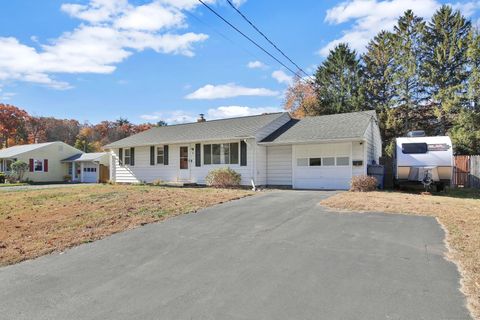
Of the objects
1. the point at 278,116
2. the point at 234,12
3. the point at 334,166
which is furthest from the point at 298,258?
the point at 278,116

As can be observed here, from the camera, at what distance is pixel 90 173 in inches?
1421

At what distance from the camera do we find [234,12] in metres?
9.73

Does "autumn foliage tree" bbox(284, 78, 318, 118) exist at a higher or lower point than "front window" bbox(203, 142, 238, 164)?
higher

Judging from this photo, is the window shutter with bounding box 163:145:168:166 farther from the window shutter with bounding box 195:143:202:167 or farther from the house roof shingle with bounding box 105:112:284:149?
the window shutter with bounding box 195:143:202:167

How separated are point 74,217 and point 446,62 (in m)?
33.0

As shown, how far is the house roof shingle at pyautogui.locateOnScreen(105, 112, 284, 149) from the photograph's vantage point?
18.3 meters

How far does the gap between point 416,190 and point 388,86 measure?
849 inches

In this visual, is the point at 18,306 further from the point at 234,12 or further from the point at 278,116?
the point at 278,116

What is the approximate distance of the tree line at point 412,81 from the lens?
27.8 m

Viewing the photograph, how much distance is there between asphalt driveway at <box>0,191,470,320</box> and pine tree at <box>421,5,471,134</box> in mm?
25802

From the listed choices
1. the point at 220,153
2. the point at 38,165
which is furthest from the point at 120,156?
the point at 38,165

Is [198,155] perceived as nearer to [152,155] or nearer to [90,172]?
[152,155]

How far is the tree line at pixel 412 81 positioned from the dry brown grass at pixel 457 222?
19049 mm

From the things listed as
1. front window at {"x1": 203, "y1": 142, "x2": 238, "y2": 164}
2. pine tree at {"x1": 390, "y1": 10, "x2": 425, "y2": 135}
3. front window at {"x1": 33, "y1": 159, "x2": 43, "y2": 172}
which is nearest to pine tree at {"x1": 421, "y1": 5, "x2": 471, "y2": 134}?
pine tree at {"x1": 390, "y1": 10, "x2": 425, "y2": 135}
